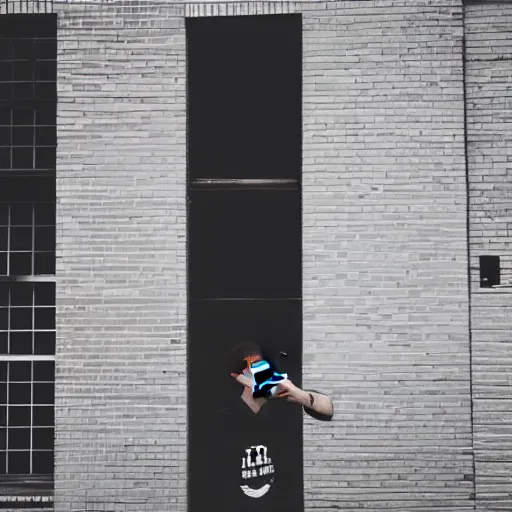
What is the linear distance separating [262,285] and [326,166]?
4.35 feet

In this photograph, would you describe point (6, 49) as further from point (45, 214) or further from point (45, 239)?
point (45, 239)

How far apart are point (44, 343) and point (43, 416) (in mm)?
720

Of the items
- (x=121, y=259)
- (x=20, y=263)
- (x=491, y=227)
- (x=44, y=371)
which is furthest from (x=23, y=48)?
(x=491, y=227)

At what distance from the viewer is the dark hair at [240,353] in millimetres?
7852

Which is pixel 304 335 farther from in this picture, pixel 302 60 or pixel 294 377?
pixel 302 60

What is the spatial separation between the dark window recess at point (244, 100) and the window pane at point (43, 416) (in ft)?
8.92

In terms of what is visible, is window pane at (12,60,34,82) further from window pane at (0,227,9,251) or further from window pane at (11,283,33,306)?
window pane at (11,283,33,306)

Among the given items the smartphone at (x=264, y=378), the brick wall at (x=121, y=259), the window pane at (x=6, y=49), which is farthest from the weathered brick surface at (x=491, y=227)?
the window pane at (x=6, y=49)

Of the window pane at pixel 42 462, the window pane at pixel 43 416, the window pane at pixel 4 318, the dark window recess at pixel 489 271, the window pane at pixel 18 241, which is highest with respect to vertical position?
the window pane at pixel 18 241

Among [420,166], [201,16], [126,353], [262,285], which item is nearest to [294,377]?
[262,285]

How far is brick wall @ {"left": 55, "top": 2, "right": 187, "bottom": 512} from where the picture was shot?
7738mm

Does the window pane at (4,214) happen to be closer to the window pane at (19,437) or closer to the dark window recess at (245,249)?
the dark window recess at (245,249)

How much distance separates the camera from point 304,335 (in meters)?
7.73

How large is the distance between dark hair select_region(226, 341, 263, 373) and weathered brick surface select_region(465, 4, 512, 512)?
2093 millimetres
